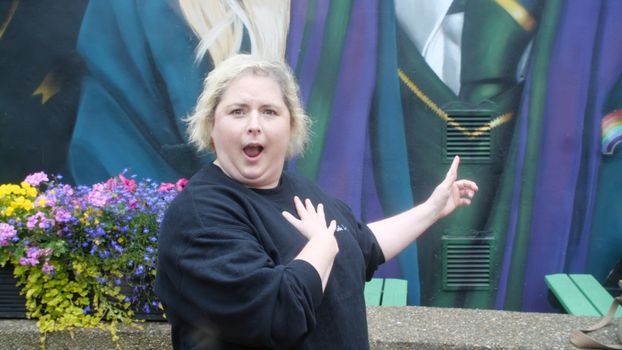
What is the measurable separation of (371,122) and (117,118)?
5.63 ft

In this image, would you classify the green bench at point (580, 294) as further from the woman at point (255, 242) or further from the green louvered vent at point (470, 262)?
the woman at point (255, 242)

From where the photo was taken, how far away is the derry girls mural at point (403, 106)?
15.2ft

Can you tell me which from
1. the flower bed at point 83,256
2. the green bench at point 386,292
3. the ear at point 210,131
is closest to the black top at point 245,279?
the ear at point 210,131

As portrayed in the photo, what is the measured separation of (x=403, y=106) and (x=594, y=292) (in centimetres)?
164

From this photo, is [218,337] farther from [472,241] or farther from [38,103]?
[38,103]

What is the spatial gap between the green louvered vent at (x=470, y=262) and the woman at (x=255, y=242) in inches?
98.8

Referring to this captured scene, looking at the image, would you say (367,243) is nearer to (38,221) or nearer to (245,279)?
(245,279)

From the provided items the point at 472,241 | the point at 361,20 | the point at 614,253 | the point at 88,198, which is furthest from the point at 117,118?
the point at 614,253

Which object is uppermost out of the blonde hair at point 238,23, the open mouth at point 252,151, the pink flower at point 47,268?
the blonde hair at point 238,23

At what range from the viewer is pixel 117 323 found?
11.6 feet

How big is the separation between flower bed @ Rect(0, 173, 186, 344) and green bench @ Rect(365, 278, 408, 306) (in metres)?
1.34

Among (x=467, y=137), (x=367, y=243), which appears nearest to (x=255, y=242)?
(x=367, y=243)

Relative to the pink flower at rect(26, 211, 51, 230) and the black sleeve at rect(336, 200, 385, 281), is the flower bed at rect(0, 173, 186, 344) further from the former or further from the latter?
the black sleeve at rect(336, 200, 385, 281)

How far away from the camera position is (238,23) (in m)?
4.74
